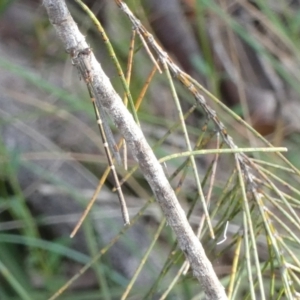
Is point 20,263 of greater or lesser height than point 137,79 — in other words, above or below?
below

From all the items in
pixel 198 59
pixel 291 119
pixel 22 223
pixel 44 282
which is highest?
pixel 198 59

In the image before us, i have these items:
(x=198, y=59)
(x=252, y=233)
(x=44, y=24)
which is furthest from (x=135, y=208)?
(x=252, y=233)

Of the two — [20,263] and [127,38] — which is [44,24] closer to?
[127,38]

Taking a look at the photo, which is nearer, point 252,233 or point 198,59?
point 252,233

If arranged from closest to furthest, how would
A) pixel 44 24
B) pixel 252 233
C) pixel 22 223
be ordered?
pixel 252 233 < pixel 22 223 < pixel 44 24

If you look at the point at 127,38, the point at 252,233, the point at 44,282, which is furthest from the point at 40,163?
the point at 252,233

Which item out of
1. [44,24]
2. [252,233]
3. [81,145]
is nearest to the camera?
[252,233]
